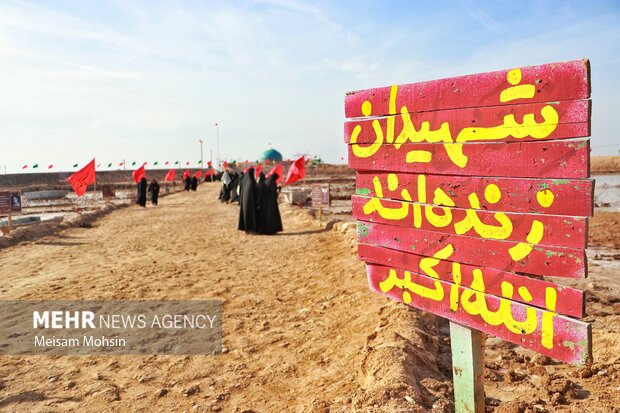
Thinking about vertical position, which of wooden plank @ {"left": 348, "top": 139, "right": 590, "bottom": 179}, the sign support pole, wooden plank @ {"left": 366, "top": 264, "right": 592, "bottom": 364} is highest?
wooden plank @ {"left": 348, "top": 139, "right": 590, "bottom": 179}

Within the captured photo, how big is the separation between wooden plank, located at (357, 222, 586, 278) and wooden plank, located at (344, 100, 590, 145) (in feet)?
1.56

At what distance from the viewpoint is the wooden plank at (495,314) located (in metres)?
1.85

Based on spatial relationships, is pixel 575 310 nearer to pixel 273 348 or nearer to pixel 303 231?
pixel 273 348

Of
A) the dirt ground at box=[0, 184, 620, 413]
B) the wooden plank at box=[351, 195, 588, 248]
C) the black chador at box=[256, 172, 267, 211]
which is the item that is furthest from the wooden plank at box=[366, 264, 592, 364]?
the black chador at box=[256, 172, 267, 211]

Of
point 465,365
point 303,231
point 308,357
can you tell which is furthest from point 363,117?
point 303,231

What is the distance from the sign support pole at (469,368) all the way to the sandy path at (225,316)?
0.83m

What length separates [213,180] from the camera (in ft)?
192

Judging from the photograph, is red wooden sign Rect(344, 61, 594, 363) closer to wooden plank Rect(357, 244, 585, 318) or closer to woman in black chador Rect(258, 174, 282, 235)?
wooden plank Rect(357, 244, 585, 318)

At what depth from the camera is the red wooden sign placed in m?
1.86

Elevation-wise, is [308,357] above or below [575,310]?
below

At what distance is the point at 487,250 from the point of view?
215 centimetres

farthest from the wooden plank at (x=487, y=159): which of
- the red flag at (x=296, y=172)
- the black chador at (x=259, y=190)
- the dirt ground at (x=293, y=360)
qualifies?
the black chador at (x=259, y=190)

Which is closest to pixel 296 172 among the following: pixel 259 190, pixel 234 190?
pixel 259 190

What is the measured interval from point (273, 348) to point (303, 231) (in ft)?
25.1
